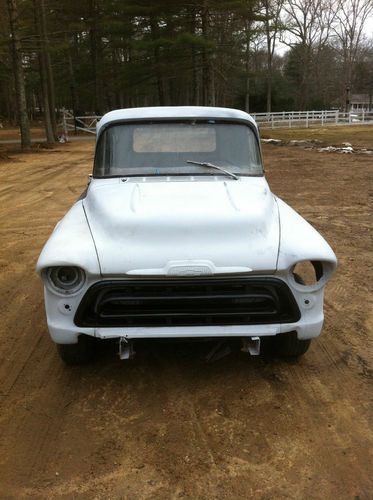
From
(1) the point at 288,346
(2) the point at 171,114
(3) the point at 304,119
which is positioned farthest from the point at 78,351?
(3) the point at 304,119

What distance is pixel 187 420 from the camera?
315 cm

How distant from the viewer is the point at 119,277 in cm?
314

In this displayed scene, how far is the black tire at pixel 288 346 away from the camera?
143 inches

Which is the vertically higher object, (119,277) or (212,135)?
(212,135)

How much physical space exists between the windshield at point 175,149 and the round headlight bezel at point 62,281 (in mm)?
1496

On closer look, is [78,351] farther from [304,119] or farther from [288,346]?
[304,119]

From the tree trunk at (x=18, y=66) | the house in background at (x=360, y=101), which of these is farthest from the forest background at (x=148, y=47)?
the house in background at (x=360, y=101)

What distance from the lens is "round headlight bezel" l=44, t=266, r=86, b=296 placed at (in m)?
3.21

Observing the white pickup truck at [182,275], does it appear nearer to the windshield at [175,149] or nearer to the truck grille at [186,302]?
the truck grille at [186,302]

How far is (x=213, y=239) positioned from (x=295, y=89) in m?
64.8

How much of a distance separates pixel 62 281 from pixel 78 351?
628 millimetres

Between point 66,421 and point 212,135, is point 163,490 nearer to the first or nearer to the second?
point 66,421

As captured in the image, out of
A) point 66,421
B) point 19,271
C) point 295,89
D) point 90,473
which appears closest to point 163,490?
point 90,473

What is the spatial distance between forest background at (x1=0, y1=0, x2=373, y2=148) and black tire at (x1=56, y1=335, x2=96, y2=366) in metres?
21.4
